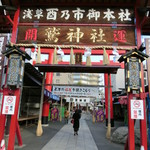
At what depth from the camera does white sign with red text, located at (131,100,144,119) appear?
541cm

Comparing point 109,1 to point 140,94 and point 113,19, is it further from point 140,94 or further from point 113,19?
point 140,94

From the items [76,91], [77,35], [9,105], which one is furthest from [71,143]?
[77,35]

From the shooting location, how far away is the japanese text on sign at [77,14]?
7090 millimetres

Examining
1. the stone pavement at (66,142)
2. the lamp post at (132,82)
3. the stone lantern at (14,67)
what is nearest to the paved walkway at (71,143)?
the stone pavement at (66,142)

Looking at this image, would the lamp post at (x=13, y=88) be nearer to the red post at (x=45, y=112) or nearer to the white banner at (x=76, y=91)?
the white banner at (x=76, y=91)

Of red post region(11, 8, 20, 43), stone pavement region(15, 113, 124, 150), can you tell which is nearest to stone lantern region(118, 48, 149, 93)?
stone pavement region(15, 113, 124, 150)

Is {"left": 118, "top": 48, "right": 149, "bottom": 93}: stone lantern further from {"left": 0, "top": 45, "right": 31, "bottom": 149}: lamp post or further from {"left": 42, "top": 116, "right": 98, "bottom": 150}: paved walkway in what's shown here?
{"left": 0, "top": 45, "right": 31, "bottom": 149}: lamp post

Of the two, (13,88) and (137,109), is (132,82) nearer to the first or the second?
(137,109)

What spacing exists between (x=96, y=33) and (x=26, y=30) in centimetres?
328

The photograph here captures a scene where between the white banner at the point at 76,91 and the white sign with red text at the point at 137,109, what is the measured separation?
4470mm

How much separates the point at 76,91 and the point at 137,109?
483cm

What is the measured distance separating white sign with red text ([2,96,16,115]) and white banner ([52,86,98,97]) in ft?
14.3

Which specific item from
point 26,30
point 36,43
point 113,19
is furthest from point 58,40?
point 113,19

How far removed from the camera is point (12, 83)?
5.84 metres
